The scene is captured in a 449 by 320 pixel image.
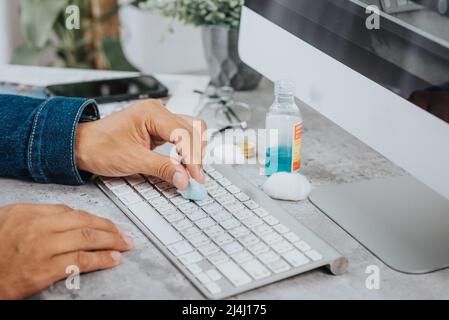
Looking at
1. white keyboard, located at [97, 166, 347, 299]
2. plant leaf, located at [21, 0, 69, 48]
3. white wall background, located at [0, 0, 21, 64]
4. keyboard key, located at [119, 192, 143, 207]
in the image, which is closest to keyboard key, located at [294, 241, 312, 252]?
white keyboard, located at [97, 166, 347, 299]

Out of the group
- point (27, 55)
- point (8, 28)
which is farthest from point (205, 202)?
point (8, 28)

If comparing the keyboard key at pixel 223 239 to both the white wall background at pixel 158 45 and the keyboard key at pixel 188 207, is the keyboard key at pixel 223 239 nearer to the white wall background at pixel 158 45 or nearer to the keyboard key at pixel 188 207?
the keyboard key at pixel 188 207

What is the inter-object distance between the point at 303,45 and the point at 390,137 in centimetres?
20

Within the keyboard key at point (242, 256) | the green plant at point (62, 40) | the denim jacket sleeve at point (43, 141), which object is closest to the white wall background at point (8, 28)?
the green plant at point (62, 40)

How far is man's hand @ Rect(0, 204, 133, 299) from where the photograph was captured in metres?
0.67

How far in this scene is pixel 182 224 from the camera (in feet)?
2.52

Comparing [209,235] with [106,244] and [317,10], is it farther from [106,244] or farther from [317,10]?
[317,10]

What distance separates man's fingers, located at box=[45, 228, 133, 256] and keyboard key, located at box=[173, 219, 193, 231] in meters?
0.06

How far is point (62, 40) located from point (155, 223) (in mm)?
1465

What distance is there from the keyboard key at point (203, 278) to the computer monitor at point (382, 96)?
0.66 feet

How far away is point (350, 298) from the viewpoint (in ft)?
2.22

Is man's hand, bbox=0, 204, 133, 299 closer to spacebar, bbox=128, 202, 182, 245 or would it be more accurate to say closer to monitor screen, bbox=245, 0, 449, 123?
spacebar, bbox=128, 202, 182, 245

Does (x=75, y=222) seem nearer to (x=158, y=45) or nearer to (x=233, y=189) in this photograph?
(x=233, y=189)
